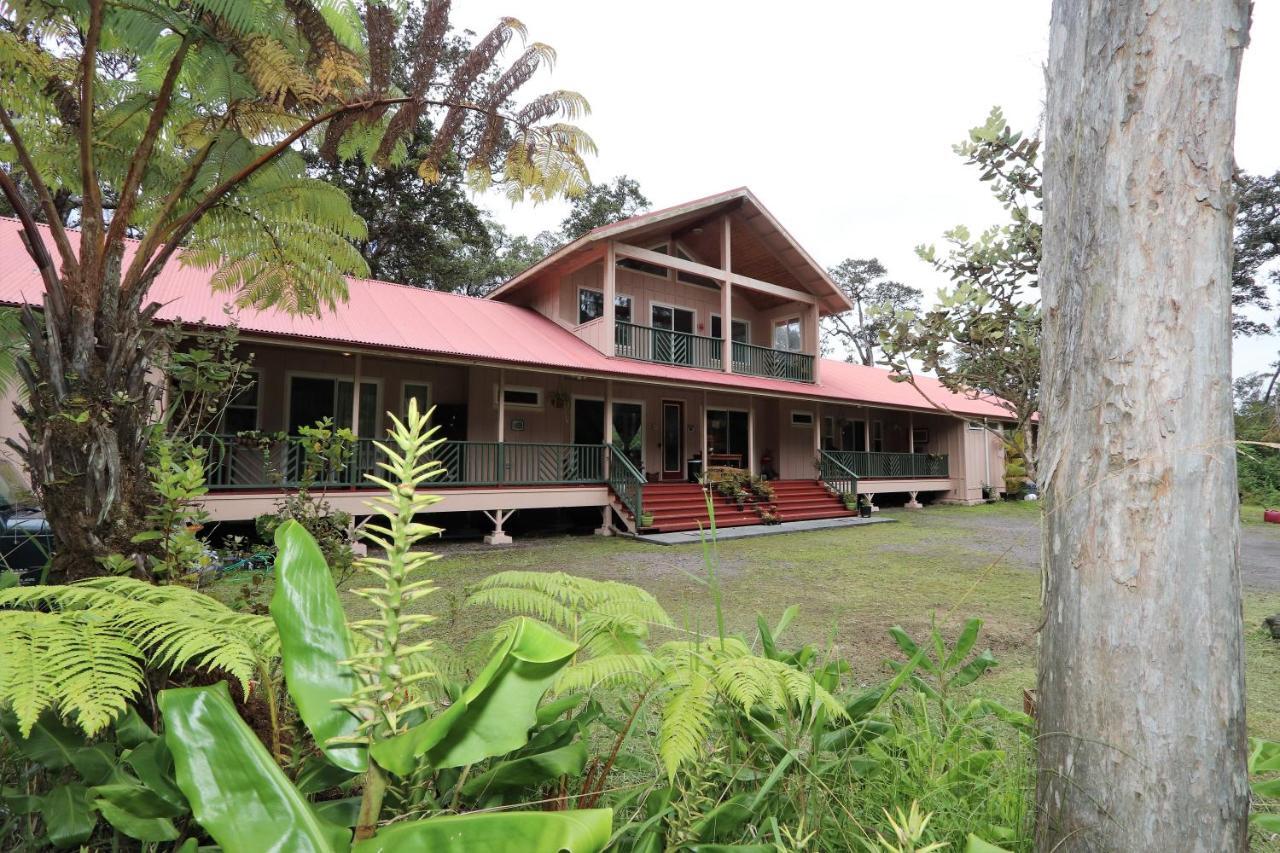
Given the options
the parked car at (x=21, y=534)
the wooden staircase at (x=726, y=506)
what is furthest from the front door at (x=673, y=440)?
the parked car at (x=21, y=534)

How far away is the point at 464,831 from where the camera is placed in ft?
2.11

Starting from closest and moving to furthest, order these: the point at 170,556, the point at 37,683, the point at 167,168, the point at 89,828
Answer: the point at 37,683, the point at 89,828, the point at 170,556, the point at 167,168

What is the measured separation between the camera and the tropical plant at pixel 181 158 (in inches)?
89.8

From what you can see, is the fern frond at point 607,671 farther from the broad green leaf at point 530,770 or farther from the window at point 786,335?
the window at point 786,335

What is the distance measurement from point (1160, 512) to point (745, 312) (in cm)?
1741

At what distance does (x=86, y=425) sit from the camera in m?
2.19

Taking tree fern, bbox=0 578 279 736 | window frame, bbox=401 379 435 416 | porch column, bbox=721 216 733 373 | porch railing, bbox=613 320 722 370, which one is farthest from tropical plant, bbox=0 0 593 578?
porch column, bbox=721 216 733 373

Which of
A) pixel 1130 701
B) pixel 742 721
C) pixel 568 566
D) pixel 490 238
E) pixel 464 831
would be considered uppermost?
pixel 490 238

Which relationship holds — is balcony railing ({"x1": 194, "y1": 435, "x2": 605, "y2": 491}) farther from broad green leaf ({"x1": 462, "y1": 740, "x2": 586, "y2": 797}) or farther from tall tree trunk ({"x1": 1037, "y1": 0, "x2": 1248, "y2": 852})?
tall tree trunk ({"x1": 1037, "y1": 0, "x2": 1248, "y2": 852})

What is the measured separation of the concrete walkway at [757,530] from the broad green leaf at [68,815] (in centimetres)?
905

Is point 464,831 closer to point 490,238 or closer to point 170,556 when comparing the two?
point 170,556

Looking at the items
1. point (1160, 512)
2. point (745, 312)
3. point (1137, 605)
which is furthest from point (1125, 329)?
point (745, 312)

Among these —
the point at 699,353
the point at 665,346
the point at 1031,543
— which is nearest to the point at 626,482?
the point at 665,346

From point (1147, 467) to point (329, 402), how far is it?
12418 millimetres
